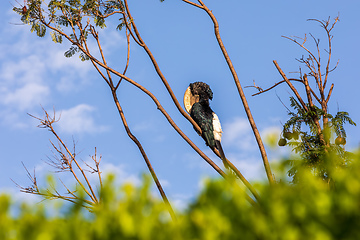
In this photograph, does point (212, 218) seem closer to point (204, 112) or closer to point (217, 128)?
point (217, 128)

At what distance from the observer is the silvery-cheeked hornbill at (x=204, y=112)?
254 inches

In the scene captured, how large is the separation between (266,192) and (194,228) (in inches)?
16.6

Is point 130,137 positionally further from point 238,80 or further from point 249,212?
point 249,212

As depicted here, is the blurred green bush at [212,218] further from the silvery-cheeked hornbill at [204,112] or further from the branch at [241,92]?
the silvery-cheeked hornbill at [204,112]

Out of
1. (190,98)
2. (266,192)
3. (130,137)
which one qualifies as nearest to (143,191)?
(266,192)

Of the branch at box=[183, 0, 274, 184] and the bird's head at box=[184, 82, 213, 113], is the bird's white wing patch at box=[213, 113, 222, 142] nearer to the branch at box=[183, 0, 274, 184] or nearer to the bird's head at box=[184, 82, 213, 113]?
the bird's head at box=[184, 82, 213, 113]

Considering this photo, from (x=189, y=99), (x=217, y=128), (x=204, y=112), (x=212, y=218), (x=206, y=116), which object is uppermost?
(x=189, y=99)

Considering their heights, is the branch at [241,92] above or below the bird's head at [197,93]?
below

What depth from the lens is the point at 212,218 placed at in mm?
1758

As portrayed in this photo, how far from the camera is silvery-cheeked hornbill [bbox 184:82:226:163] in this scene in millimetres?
6444

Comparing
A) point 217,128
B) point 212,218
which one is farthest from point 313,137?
point 212,218

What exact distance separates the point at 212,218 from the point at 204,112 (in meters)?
5.18

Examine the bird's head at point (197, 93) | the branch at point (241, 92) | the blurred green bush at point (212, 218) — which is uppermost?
the bird's head at point (197, 93)

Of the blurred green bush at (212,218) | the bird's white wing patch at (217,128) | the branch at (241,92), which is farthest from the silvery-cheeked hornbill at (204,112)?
the blurred green bush at (212,218)
